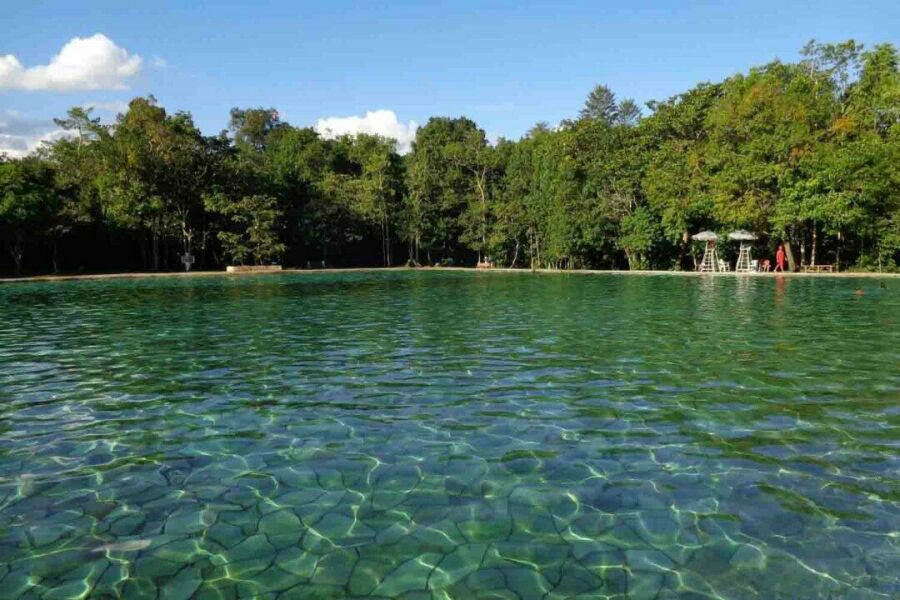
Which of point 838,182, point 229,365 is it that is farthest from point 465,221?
point 229,365

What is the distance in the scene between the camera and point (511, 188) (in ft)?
141

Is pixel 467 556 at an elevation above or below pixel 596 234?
below

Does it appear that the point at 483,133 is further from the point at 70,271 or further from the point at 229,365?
the point at 229,365

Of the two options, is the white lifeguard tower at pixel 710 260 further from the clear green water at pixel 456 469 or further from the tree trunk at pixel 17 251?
the tree trunk at pixel 17 251

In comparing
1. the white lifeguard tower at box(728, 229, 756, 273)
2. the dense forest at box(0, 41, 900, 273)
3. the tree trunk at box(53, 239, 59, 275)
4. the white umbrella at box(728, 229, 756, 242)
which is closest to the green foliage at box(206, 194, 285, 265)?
the dense forest at box(0, 41, 900, 273)

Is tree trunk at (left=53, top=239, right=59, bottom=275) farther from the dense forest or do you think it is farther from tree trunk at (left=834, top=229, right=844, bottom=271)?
tree trunk at (left=834, top=229, right=844, bottom=271)

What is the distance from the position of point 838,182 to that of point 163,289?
28056 millimetres

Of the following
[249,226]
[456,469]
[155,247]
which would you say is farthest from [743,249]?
[155,247]

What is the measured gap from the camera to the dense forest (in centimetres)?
2862

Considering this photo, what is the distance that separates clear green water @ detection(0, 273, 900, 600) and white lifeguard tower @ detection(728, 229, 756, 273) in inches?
801

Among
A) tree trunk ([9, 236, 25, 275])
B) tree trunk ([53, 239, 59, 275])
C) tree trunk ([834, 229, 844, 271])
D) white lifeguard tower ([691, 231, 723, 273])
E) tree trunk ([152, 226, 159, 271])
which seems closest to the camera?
tree trunk ([834, 229, 844, 271])

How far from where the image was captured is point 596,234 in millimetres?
36562

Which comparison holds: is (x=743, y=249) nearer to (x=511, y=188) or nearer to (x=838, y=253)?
(x=838, y=253)

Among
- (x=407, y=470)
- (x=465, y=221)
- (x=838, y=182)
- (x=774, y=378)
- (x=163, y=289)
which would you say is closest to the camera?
(x=407, y=470)
